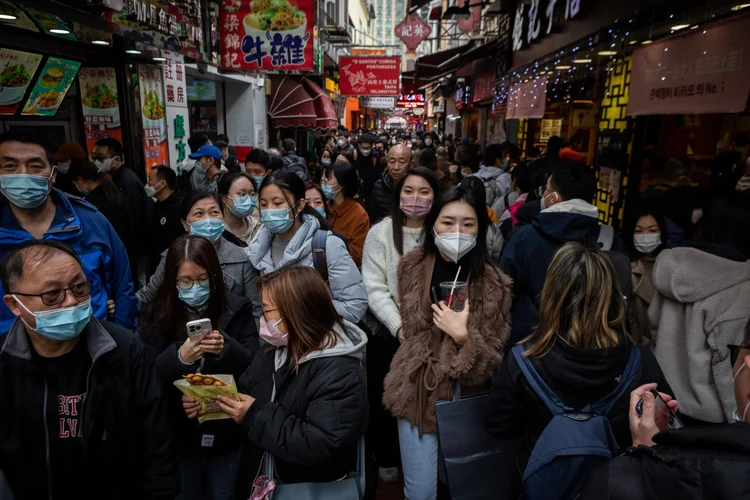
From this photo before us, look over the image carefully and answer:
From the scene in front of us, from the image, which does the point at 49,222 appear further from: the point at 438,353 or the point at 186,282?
the point at 438,353

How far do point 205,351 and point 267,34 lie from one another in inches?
269

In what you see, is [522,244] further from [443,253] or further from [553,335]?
[553,335]

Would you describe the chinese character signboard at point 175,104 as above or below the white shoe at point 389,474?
above

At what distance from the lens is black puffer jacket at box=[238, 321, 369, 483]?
1.92m

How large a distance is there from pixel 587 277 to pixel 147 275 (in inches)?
202

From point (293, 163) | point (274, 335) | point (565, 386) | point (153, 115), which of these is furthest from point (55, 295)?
point (293, 163)

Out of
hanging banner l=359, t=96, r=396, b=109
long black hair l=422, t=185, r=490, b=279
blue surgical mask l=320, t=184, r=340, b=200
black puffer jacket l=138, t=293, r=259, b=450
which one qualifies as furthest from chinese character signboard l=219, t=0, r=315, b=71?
hanging banner l=359, t=96, r=396, b=109

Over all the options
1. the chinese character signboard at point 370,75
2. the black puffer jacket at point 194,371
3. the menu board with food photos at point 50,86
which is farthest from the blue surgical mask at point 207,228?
the chinese character signboard at point 370,75

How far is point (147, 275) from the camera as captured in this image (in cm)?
559

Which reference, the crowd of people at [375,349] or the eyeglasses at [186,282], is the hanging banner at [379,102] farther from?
the eyeglasses at [186,282]

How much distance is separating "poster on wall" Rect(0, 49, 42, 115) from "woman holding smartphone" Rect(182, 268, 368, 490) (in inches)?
153

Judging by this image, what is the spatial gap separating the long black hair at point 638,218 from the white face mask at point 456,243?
1.62 metres

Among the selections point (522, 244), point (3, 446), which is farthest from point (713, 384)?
point (3, 446)

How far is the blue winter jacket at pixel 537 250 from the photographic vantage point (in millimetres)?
3004
